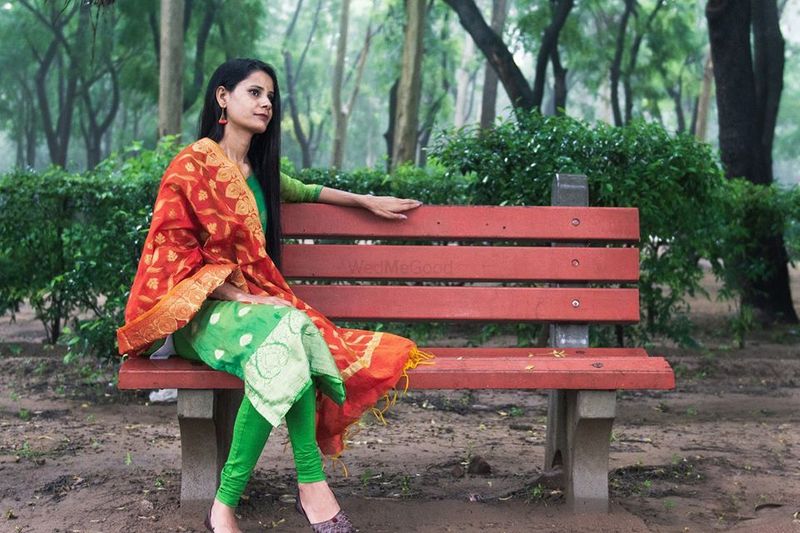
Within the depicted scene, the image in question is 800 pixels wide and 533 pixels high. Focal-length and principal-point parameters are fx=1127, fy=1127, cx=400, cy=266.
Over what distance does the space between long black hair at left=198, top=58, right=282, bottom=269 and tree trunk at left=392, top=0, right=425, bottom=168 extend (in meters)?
10.8

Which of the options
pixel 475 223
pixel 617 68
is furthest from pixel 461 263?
pixel 617 68

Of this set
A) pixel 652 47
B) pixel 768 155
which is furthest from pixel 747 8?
pixel 652 47

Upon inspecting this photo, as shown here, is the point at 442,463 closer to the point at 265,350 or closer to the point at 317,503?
the point at 317,503

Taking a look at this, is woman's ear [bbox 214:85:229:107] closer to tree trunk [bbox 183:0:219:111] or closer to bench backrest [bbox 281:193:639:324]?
bench backrest [bbox 281:193:639:324]

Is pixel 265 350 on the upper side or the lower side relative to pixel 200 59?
lower

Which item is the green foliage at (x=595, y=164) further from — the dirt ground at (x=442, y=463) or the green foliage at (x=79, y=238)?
the green foliage at (x=79, y=238)

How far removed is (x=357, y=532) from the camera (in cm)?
349

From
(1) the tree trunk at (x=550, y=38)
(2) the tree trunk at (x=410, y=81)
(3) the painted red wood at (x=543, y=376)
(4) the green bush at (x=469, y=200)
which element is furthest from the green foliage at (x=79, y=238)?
(1) the tree trunk at (x=550, y=38)

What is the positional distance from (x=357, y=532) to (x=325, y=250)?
1.10 m

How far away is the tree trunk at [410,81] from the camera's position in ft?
48.1

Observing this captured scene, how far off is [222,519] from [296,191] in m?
1.28

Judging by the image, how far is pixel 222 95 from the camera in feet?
12.4

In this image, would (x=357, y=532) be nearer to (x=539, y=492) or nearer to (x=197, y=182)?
(x=539, y=492)

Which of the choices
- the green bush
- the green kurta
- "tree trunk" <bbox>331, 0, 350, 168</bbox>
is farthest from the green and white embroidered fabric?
"tree trunk" <bbox>331, 0, 350, 168</bbox>
